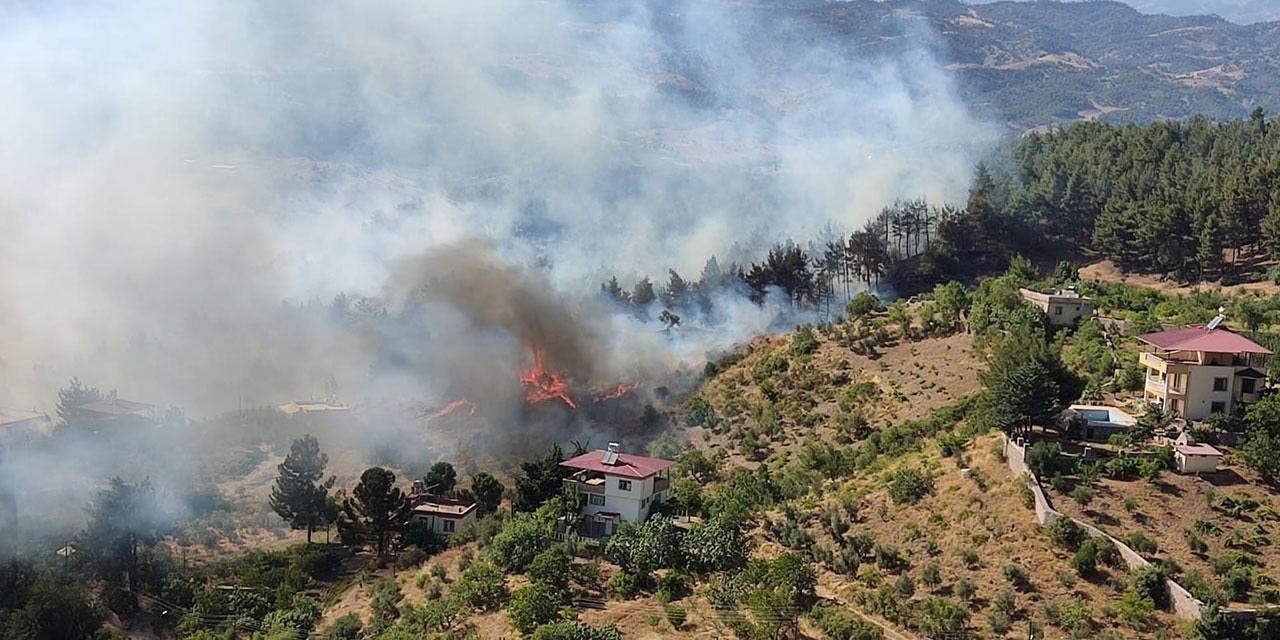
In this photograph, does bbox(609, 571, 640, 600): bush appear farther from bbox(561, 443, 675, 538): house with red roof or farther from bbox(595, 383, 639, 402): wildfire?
bbox(595, 383, 639, 402): wildfire

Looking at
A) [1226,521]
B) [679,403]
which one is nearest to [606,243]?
[679,403]

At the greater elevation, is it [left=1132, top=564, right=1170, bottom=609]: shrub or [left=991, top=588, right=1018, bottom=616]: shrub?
[left=1132, top=564, right=1170, bottom=609]: shrub

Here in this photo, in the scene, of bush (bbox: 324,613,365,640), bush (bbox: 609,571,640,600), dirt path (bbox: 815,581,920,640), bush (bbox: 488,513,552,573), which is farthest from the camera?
bush (bbox: 488,513,552,573)

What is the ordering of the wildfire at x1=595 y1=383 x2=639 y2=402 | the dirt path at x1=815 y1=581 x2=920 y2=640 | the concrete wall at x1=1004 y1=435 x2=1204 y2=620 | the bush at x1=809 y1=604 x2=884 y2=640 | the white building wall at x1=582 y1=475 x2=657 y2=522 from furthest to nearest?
the wildfire at x1=595 y1=383 x2=639 y2=402, the white building wall at x1=582 y1=475 x2=657 y2=522, the dirt path at x1=815 y1=581 x2=920 y2=640, the bush at x1=809 y1=604 x2=884 y2=640, the concrete wall at x1=1004 y1=435 x2=1204 y2=620

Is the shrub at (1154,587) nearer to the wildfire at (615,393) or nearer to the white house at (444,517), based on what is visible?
the white house at (444,517)

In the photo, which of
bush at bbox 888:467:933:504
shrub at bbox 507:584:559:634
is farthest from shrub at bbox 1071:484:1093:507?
shrub at bbox 507:584:559:634

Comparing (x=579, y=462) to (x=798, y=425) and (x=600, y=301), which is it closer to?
(x=798, y=425)
